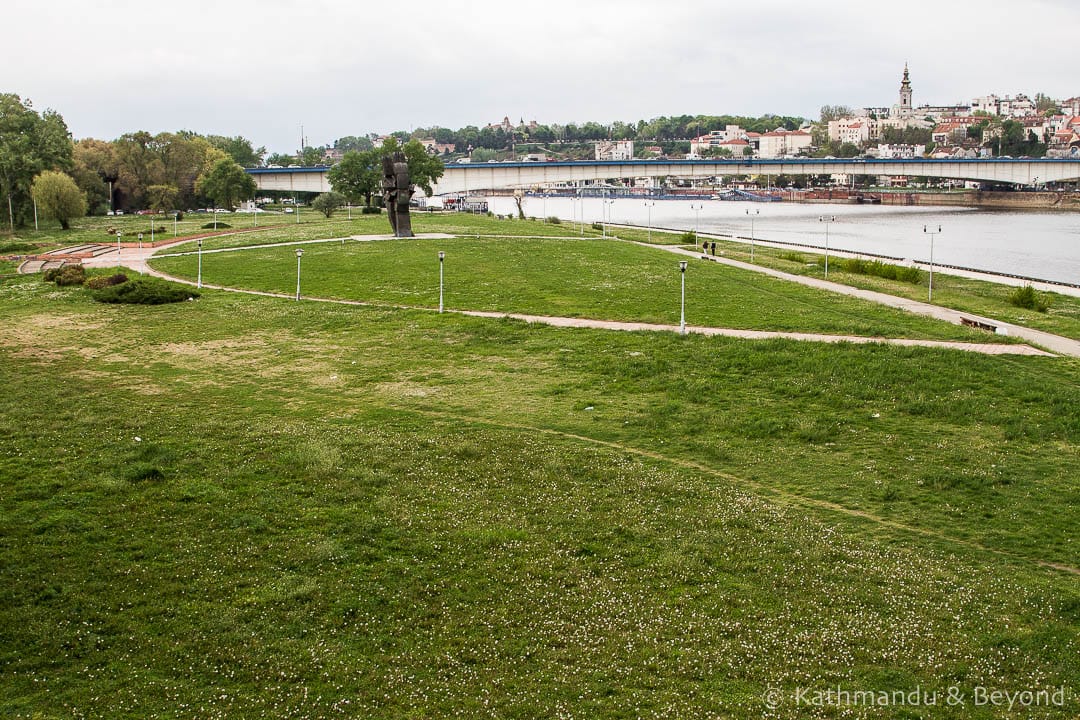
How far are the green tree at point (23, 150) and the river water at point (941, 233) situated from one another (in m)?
51.5

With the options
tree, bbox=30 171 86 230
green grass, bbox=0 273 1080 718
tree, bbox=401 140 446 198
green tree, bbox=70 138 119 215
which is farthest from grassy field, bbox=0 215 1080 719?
green tree, bbox=70 138 119 215

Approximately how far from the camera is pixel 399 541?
38.6ft

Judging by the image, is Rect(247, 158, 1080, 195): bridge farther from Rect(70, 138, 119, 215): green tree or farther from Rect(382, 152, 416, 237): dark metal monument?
Rect(382, 152, 416, 237): dark metal monument

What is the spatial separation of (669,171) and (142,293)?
10468 centimetres

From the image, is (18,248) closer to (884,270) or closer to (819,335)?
(819,335)

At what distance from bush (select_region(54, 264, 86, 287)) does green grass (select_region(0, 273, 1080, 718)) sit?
1576cm

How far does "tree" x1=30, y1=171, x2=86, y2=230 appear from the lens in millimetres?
70688

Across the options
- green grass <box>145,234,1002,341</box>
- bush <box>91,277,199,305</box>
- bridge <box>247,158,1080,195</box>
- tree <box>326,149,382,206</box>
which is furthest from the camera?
bridge <box>247,158,1080,195</box>

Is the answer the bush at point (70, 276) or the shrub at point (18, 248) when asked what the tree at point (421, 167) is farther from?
the bush at point (70, 276)

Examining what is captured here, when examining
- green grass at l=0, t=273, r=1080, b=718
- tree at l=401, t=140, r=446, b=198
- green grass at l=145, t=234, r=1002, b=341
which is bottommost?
green grass at l=0, t=273, r=1080, b=718

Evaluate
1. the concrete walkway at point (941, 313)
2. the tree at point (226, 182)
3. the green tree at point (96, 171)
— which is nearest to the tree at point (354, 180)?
the tree at point (226, 182)

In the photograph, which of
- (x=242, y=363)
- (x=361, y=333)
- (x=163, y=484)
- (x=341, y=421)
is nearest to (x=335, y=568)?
(x=163, y=484)

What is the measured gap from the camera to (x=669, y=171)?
128 m

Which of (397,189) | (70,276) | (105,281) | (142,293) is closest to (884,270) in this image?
(397,189)
